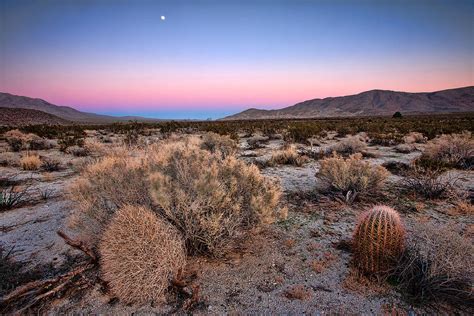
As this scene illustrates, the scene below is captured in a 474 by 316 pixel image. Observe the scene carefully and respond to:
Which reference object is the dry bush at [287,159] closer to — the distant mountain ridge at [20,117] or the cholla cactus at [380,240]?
the cholla cactus at [380,240]

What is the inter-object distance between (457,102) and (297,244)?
18893 cm

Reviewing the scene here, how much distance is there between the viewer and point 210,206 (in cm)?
337

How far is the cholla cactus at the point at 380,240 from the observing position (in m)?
3.08

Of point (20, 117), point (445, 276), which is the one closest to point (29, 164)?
point (445, 276)

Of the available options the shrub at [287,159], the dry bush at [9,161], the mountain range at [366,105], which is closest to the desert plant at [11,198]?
the dry bush at [9,161]

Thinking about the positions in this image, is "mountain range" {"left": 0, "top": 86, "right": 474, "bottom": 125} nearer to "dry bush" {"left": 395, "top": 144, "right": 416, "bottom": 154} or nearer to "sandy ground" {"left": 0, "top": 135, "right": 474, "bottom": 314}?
"dry bush" {"left": 395, "top": 144, "right": 416, "bottom": 154}

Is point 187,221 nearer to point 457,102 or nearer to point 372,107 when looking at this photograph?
point 372,107

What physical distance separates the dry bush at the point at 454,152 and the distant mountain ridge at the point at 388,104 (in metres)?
126

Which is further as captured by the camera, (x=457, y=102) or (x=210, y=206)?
(x=457, y=102)

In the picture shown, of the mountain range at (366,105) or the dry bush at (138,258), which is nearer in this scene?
the dry bush at (138,258)

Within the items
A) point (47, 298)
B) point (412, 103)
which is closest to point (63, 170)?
point (47, 298)

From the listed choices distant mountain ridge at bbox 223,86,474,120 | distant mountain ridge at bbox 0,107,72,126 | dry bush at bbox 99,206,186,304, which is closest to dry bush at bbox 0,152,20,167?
dry bush at bbox 99,206,186,304

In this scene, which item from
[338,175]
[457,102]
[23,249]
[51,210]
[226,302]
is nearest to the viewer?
[226,302]

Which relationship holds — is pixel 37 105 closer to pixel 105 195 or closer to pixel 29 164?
pixel 29 164
